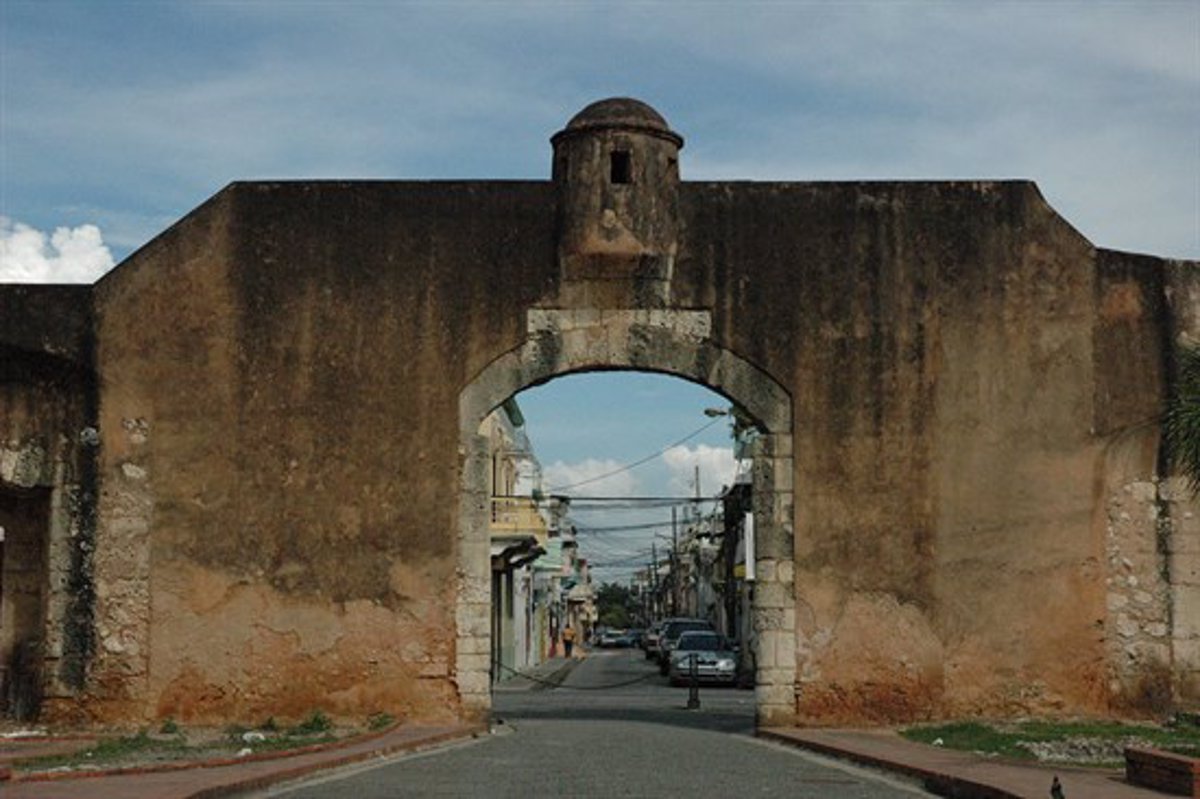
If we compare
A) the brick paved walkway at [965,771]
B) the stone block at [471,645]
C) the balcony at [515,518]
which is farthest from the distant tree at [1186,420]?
the balcony at [515,518]

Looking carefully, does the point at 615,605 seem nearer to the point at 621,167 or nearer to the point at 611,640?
the point at 611,640

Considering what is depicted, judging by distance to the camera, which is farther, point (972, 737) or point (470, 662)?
point (470, 662)

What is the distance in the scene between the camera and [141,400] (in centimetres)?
1789

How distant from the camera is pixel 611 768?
13164 mm

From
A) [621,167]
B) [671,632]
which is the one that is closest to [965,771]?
[621,167]

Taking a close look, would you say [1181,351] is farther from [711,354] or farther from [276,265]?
[276,265]

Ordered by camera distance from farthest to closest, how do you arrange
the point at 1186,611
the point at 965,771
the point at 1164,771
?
the point at 1186,611 < the point at 965,771 < the point at 1164,771

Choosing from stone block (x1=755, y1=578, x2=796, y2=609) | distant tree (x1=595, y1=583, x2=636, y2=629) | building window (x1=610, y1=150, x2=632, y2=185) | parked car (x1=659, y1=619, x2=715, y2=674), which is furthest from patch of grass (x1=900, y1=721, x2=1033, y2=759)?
distant tree (x1=595, y1=583, x2=636, y2=629)

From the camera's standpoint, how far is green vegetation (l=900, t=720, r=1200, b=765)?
13828 millimetres

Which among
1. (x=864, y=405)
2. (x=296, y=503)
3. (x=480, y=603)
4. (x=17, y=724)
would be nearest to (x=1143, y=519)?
(x=864, y=405)

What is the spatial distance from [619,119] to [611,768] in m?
7.82

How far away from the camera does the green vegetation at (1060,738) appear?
13.8 meters

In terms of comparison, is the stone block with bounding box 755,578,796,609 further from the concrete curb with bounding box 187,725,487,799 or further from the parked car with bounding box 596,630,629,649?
the parked car with bounding box 596,630,629,649

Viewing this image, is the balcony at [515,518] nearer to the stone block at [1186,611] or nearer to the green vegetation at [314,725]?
the green vegetation at [314,725]
